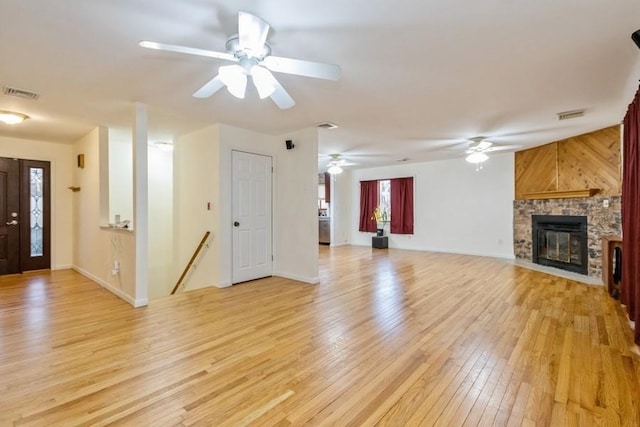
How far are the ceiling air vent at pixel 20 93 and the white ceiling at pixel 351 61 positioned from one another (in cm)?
17

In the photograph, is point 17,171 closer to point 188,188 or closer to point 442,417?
point 188,188

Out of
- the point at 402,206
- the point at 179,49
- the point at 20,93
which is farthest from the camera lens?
the point at 402,206

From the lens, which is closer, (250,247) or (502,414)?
(502,414)

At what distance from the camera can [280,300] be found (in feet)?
12.9

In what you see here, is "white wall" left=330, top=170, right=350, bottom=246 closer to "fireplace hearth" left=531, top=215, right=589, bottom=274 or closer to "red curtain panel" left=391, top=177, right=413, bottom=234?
"red curtain panel" left=391, top=177, right=413, bottom=234

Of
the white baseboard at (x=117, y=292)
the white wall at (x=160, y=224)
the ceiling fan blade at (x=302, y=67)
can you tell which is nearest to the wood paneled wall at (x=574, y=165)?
the ceiling fan blade at (x=302, y=67)

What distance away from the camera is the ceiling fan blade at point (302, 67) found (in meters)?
2.01

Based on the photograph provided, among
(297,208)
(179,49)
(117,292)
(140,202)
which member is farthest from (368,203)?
(179,49)

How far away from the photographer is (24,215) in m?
5.53

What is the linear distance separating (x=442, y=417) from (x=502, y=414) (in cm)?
37

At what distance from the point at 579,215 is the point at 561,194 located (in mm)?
485

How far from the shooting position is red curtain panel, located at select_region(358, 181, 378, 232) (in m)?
9.30

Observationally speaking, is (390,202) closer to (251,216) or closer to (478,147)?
(478,147)

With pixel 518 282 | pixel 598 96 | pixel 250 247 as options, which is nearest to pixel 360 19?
pixel 598 96
